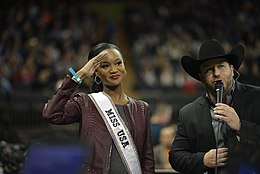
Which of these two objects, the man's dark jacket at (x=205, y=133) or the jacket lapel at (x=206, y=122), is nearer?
the man's dark jacket at (x=205, y=133)

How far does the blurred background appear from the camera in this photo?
1244 centimetres

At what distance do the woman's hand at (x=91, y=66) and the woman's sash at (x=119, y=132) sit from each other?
7.8 inches

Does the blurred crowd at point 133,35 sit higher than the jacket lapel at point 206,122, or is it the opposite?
the blurred crowd at point 133,35

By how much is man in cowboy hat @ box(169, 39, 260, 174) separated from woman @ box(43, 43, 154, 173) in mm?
232

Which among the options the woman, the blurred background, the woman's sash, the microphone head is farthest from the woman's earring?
the blurred background

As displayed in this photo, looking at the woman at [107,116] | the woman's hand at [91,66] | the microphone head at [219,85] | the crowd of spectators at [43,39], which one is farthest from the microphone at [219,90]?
the crowd of spectators at [43,39]

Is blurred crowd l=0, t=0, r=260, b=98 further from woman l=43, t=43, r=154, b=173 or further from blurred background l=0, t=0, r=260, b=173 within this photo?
woman l=43, t=43, r=154, b=173

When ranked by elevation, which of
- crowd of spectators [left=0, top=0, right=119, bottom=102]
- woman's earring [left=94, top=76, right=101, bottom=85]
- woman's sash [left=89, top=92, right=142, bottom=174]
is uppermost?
crowd of spectators [left=0, top=0, right=119, bottom=102]

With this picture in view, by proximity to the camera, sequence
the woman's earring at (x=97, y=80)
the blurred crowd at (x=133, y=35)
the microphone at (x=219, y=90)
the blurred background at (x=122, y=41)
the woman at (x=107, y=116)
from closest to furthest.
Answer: the microphone at (x=219, y=90) < the woman at (x=107, y=116) < the woman's earring at (x=97, y=80) < the blurred background at (x=122, y=41) < the blurred crowd at (x=133, y=35)

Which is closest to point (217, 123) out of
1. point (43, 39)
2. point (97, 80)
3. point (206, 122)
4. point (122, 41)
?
point (206, 122)

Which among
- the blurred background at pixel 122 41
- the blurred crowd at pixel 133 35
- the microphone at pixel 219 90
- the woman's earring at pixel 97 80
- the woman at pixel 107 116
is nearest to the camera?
the microphone at pixel 219 90

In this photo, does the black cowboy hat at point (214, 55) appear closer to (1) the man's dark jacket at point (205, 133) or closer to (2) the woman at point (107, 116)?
(1) the man's dark jacket at point (205, 133)

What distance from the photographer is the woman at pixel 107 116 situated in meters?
3.70

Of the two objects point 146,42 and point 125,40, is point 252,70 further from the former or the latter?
point 125,40
